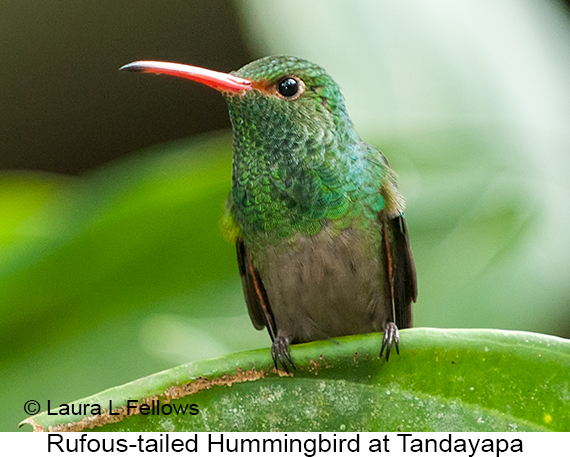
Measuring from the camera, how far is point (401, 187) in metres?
1.22

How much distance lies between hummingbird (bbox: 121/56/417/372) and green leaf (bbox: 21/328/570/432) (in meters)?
0.16

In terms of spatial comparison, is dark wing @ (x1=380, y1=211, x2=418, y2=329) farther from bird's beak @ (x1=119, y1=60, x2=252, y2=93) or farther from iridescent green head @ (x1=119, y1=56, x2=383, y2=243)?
bird's beak @ (x1=119, y1=60, x2=252, y2=93)

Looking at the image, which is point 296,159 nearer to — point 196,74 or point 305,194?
point 305,194

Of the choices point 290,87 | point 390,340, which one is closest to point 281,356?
point 390,340

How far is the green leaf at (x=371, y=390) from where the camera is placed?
28.0 inches

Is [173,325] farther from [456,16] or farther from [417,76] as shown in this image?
[456,16]

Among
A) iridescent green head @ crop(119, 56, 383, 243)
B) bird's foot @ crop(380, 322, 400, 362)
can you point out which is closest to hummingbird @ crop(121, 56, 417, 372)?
iridescent green head @ crop(119, 56, 383, 243)

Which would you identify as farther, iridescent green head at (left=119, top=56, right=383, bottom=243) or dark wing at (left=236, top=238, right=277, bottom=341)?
dark wing at (left=236, top=238, right=277, bottom=341)

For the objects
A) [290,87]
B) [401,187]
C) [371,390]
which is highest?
[290,87]

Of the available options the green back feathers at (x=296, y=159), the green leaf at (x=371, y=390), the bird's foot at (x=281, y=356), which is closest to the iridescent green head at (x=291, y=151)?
the green back feathers at (x=296, y=159)

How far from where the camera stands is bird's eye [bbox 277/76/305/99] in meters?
1.02

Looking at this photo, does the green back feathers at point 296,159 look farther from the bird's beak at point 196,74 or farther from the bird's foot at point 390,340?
the bird's foot at point 390,340

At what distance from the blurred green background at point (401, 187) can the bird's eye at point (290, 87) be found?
160mm

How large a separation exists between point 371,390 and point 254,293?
0.43 meters
